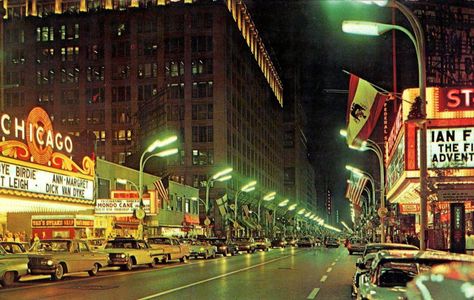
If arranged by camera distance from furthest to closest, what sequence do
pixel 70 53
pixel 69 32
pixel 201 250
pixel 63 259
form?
pixel 69 32, pixel 70 53, pixel 201 250, pixel 63 259

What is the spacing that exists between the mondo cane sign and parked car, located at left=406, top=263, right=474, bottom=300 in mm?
19080

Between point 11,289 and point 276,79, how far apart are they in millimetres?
167506

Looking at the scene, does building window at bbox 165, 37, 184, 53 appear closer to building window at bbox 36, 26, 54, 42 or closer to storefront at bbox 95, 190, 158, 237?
building window at bbox 36, 26, 54, 42

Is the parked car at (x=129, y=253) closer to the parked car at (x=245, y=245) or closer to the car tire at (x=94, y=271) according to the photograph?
the car tire at (x=94, y=271)

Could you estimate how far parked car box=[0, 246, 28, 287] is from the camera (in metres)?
22.5

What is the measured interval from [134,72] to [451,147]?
90235 millimetres

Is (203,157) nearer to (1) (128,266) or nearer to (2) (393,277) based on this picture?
(1) (128,266)

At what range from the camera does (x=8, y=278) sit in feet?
75.0

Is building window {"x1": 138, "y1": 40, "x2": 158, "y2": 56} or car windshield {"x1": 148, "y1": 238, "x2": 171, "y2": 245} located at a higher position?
building window {"x1": 138, "y1": 40, "x2": 158, "y2": 56}

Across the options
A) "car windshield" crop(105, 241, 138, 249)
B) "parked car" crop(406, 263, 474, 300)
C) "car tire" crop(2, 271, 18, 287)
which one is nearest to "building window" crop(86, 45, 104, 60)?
"car windshield" crop(105, 241, 138, 249)

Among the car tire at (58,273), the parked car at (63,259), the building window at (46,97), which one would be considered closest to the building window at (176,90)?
the building window at (46,97)

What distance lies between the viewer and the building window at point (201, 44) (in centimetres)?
10688

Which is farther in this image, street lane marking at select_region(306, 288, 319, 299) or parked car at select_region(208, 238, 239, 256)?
parked car at select_region(208, 238, 239, 256)

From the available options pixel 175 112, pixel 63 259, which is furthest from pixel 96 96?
pixel 63 259
